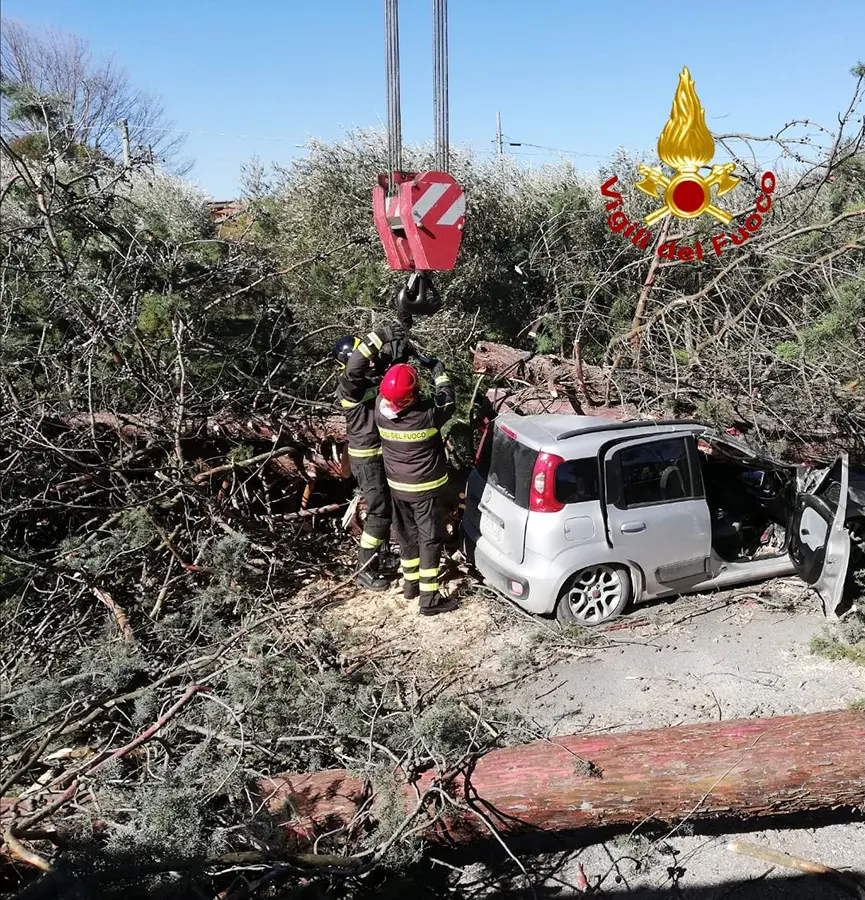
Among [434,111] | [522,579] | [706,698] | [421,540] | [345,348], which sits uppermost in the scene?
[434,111]

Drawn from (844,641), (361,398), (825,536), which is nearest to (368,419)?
(361,398)

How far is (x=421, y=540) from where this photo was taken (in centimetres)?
534

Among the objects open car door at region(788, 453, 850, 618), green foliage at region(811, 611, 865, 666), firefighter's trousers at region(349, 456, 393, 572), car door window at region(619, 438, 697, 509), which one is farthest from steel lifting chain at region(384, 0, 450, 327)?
green foliage at region(811, 611, 865, 666)

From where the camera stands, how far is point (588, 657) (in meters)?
4.62

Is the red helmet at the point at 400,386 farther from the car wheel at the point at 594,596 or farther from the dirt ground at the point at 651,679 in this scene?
the car wheel at the point at 594,596

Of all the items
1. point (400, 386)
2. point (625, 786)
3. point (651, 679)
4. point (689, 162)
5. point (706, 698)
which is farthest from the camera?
point (689, 162)

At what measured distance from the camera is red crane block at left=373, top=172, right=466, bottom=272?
5055 mm

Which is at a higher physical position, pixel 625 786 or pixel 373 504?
pixel 373 504

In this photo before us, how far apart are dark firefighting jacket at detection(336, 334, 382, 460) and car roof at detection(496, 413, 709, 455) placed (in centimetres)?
102

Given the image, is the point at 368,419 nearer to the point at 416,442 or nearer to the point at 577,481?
the point at 416,442

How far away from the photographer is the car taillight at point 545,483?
4590mm

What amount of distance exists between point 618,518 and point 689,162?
4436mm

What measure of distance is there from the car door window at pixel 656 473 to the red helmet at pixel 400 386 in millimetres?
1573

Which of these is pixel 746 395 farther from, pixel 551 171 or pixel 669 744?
pixel 551 171
